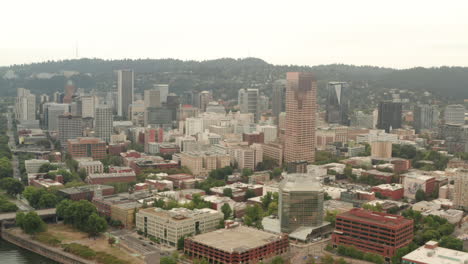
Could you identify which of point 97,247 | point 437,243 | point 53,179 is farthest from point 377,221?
point 53,179

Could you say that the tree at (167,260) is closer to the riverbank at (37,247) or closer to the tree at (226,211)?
the riverbank at (37,247)

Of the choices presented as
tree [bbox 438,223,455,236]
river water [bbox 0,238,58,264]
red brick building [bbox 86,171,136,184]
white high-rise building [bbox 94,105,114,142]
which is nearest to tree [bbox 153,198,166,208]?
river water [bbox 0,238,58,264]

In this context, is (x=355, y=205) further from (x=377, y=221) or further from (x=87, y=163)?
(x=87, y=163)

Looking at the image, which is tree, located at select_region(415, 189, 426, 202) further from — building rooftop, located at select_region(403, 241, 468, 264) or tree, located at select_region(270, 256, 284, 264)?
tree, located at select_region(270, 256, 284, 264)

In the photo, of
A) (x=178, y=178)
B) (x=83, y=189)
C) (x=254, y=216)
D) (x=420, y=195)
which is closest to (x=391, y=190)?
(x=420, y=195)

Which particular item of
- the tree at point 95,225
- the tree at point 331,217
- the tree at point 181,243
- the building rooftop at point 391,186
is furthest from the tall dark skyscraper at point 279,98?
the tree at point 181,243

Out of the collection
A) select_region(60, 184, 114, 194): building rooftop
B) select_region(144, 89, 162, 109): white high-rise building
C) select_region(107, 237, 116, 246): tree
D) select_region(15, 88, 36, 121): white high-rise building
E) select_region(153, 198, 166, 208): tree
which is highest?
select_region(144, 89, 162, 109): white high-rise building
